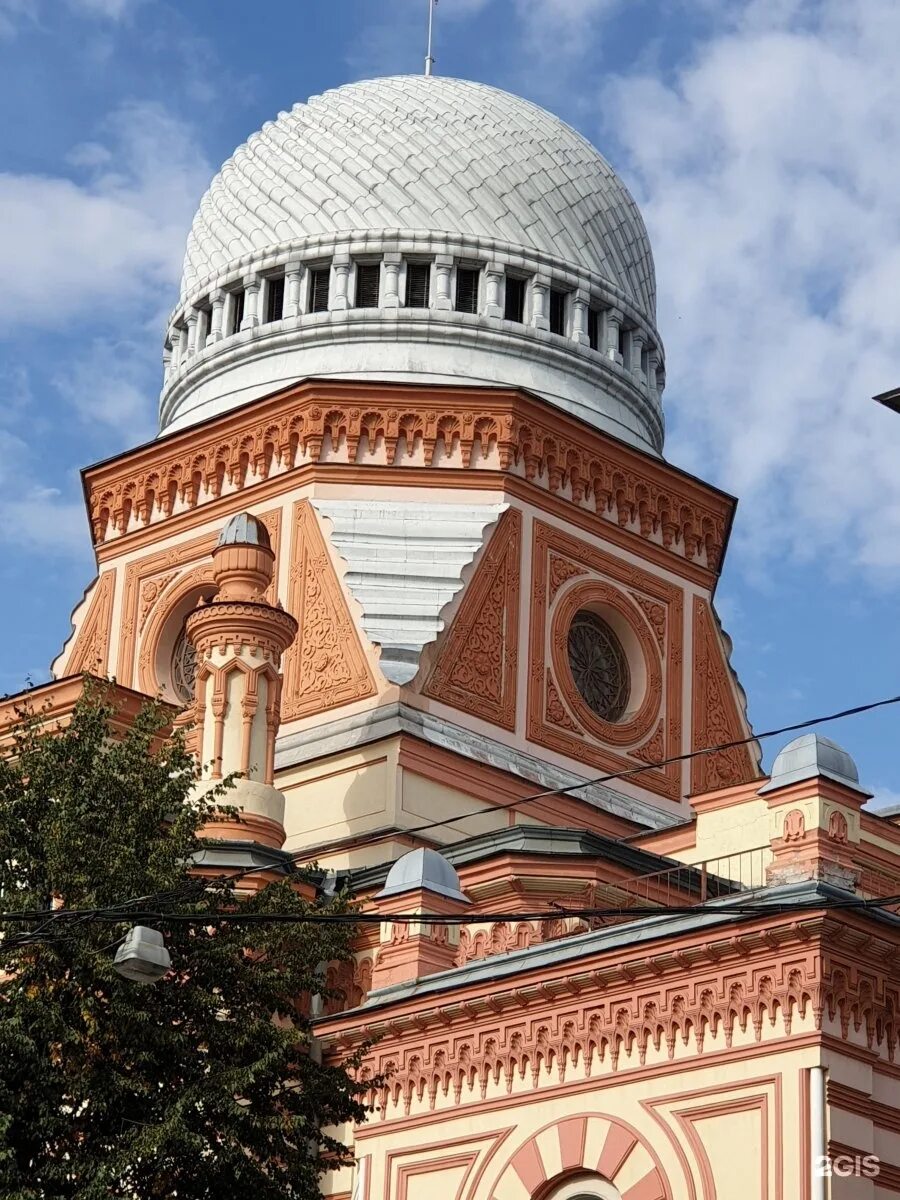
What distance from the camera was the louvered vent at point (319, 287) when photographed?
3547cm

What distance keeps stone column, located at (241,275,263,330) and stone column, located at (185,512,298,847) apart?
23.1ft

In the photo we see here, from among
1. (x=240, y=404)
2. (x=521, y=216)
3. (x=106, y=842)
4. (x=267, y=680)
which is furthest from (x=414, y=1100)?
(x=521, y=216)

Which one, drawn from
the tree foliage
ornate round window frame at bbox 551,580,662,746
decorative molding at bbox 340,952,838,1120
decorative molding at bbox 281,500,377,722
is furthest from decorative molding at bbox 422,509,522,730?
the tree foliage

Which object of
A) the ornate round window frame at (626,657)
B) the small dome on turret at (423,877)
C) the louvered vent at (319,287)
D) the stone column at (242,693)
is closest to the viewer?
the small dome on turret at (423,877)

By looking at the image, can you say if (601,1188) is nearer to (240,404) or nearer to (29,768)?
(29,768)

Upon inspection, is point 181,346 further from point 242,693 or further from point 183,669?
point 242,693

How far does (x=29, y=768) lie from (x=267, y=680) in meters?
7.32

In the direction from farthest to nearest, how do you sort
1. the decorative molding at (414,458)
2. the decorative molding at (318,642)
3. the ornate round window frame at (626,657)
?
1. the decorative molding at (414,458)
2. the ornate round window frame at (626,657)
3. the decorative molding at (318,642)

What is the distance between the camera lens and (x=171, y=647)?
3400 centimetres

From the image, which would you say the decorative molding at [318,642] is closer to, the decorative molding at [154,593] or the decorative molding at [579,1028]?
the decorative molding at [154,593]

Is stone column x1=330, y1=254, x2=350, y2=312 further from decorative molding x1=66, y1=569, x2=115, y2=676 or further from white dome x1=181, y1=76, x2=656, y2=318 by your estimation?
decorative molding x1=66, y1=569, x2=115, y2=676

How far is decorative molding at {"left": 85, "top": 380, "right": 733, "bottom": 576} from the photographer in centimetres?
3319

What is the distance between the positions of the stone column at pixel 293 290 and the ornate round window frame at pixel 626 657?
5.63m

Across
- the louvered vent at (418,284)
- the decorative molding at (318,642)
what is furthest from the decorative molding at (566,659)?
the louvered vent at (418,284)
